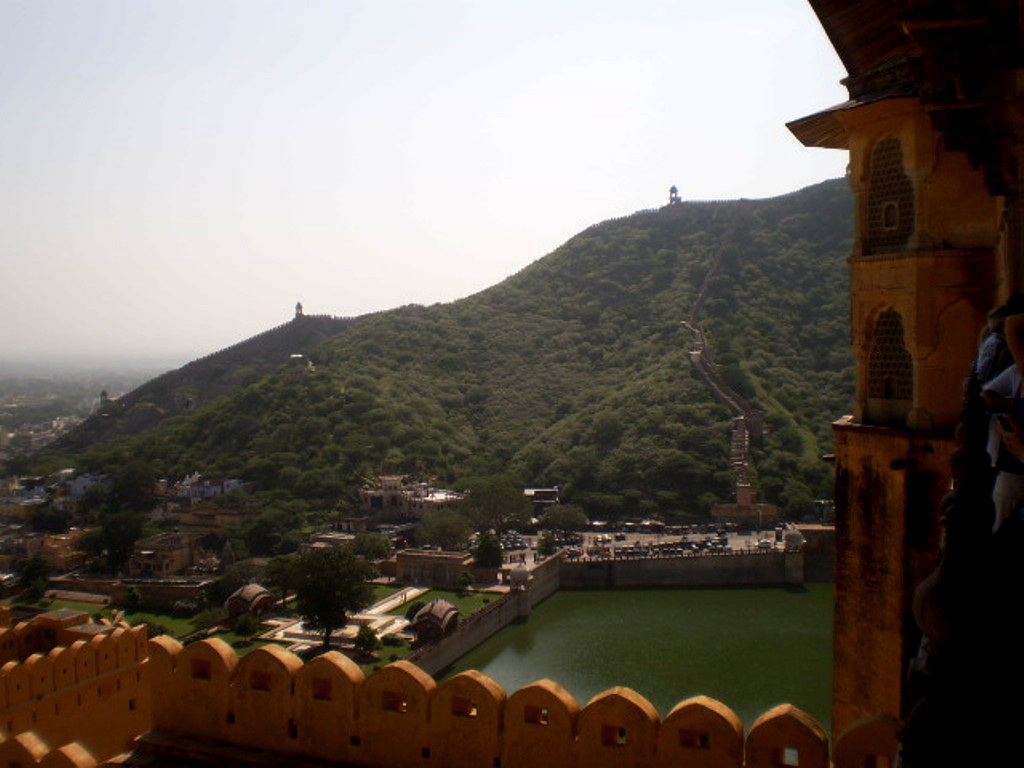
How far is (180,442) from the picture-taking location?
67.9 meters

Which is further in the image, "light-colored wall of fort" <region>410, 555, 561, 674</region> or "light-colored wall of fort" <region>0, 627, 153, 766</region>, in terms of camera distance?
"light-colored wall of fort" <region>410, 555, 561, 674</region>

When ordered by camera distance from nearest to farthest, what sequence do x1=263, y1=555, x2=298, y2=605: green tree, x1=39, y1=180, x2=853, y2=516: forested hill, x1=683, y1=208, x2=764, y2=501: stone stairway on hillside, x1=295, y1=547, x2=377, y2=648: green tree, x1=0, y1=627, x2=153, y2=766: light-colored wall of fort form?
1. x1=0, y1=627, x2=153, y2=766: light-colored wall of fort
2. x1=295, y1=547, x2=377, y2=648: green tree
3. x1=263, y1=555, x2=298, y2=605: green tree
4. x1=683, y1=208, x2=764, y2=501: stone stairway on hillside
5. x1=39, y1=180, x2=853, y2=516: forested hill

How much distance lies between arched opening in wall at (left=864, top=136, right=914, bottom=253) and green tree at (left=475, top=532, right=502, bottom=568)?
32916 millimetres

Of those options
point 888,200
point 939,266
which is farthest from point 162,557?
point 939,266

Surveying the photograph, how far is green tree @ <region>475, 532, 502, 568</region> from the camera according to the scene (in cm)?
3825

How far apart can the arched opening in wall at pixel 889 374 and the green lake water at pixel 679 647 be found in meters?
19.0

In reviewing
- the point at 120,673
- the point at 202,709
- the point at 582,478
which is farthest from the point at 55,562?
the point at 202,709

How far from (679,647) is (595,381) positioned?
4297cm

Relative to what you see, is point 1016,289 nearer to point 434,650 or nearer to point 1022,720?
point 1022,720

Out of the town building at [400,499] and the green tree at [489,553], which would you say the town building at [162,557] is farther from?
the green tree at [489,553]

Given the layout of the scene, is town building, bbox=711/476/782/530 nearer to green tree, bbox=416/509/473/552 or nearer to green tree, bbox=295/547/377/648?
green tree, bbox=416/509/473/552

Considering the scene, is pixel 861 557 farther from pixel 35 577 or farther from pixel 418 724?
pixel 35 577

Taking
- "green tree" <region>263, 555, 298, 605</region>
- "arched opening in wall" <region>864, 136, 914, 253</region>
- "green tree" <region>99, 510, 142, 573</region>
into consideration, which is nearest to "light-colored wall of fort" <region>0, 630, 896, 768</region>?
"arched opening in wall" <region>864, 136, 914, 253</region>

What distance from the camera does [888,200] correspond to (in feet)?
20.3
